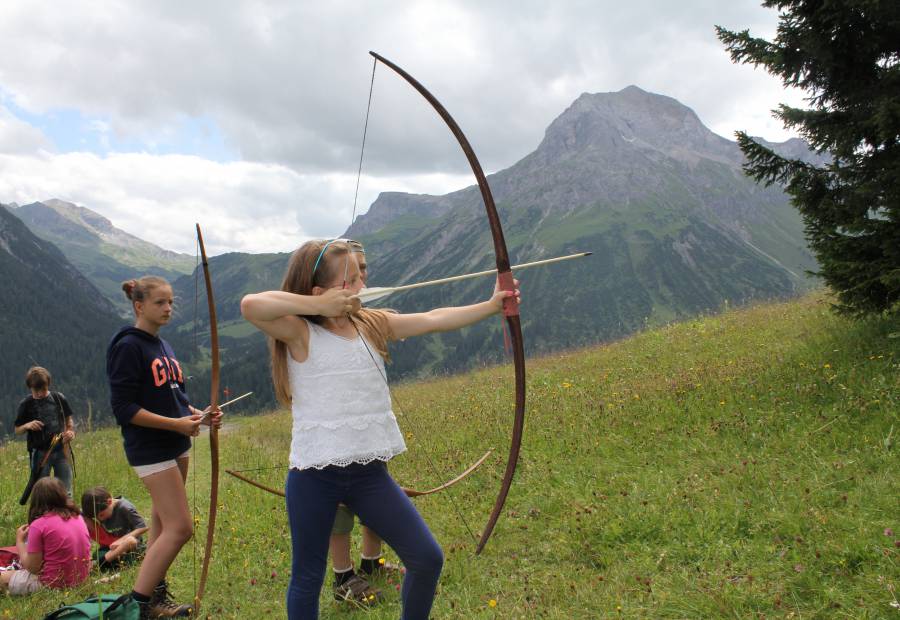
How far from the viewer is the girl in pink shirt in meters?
5.08

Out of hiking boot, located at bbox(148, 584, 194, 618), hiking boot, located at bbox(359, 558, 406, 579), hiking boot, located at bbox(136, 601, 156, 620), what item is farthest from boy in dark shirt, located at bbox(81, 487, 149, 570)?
hiking boot, located at bbox(359, 558, 406, 579)

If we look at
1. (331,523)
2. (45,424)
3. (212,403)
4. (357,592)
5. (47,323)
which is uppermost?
(47,323)

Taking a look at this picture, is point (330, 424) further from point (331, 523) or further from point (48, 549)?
point (48, 549)

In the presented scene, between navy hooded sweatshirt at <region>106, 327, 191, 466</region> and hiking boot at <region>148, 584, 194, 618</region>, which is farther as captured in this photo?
hiking boot at <region>148, 584, 194, 618</region>

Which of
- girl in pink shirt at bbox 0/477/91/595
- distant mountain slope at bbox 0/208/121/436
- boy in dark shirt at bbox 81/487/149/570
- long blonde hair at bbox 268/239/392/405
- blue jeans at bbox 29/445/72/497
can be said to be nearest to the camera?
long blonde hair at bbox 268/239/392/405

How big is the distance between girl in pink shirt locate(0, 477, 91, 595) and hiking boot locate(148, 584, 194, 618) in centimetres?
146

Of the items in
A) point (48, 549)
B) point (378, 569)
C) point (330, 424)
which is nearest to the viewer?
point (330, 424)

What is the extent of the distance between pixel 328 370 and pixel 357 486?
1.81 feet

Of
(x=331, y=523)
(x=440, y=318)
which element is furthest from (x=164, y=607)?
(x=440, y=318)

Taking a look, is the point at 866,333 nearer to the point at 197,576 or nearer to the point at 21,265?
the point at 197,576

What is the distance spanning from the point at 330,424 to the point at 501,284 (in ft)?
4.02

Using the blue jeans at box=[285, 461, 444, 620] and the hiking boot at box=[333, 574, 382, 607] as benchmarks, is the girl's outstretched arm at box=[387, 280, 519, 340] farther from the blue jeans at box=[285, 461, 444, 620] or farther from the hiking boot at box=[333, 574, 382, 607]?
the hiking boot at box=[333, 574, 382, 607]

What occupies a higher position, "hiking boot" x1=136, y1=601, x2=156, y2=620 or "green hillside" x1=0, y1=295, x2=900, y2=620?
"green hillside" x1=0, y1=295, x2=900, y2=620

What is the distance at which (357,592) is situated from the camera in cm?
414
